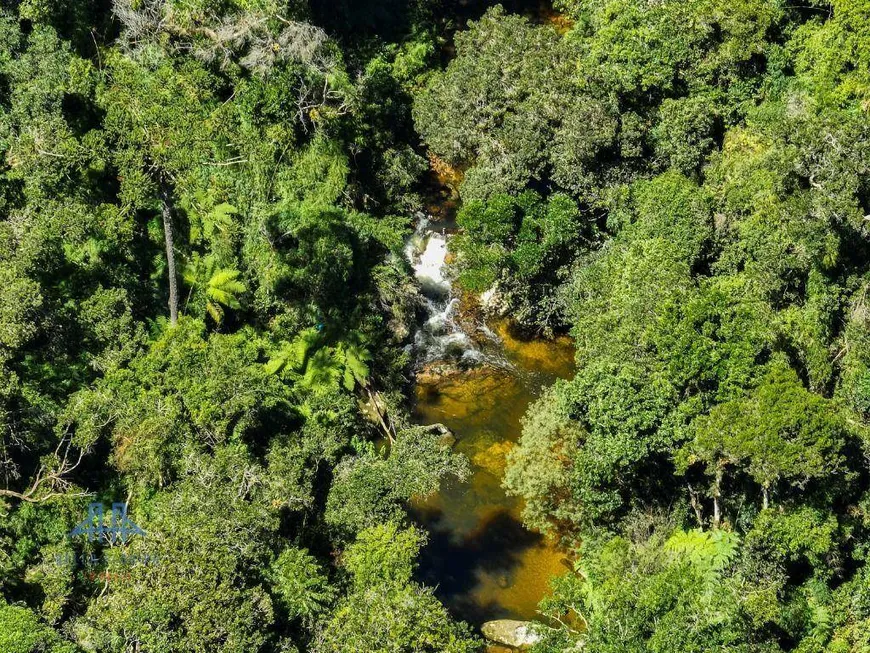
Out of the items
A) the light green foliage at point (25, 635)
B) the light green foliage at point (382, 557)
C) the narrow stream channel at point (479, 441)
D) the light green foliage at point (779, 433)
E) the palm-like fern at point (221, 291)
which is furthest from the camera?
the palm-like fern at point (221, 291)

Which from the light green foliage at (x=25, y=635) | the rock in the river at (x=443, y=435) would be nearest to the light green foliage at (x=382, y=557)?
the light green foliage at (x=25, y=635)

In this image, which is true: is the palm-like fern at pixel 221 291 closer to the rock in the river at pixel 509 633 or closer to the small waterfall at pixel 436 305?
the small waterfall at pixel 436 305

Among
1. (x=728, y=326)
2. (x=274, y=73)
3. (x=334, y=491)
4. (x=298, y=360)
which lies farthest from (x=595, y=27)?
(x=334, y=491)

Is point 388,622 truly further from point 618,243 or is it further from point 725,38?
point 725,38

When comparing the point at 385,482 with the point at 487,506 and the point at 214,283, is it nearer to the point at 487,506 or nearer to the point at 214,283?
the point at 487,506

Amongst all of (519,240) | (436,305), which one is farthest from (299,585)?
(436,305)
